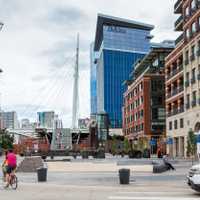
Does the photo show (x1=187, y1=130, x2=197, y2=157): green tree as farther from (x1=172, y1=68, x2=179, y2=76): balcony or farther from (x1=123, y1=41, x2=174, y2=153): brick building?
(x1=123, y1=41, x2=174, y2=153): brick building

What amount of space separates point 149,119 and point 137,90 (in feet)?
39.8

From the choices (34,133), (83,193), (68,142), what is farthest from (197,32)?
(34,133)

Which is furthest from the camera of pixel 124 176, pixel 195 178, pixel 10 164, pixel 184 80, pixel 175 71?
pixel 175 71

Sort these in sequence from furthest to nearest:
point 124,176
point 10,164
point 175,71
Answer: point 175,71
point 124,176
point 10,164

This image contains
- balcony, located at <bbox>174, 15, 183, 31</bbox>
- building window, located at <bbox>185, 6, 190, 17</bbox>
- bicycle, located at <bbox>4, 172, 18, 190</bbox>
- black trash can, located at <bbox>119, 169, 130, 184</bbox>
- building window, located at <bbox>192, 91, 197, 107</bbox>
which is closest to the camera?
bicycle, located at <bbox>4, 172, 18, 190</bbox>

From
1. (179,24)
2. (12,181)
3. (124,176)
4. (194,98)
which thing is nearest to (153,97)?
(179,24)

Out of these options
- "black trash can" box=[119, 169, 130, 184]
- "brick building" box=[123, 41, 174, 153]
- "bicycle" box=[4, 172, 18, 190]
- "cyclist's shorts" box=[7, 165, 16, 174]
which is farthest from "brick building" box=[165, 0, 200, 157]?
"bicycle" box=[4, 172, 18, 190]

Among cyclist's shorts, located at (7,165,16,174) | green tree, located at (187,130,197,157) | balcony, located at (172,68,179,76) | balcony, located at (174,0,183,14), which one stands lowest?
cyclist's shorts, located at (7,165,16,174)

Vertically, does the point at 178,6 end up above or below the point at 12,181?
above

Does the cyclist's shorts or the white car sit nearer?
the white car

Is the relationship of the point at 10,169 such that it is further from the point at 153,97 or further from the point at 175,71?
the point at 153,97

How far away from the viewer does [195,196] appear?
21047 millimetres

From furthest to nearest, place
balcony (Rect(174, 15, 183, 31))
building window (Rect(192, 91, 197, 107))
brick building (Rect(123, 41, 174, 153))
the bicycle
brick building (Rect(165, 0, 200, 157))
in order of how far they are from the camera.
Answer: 1. brick building (Rect(123, 41, 174, 153))
2. balcony (Rect(174, 15, 183, 31))
3. building window (Rect(192, 91, 197, 107))
4. brick building (Rect(165, 0, 200, 157))
5. the bicycle

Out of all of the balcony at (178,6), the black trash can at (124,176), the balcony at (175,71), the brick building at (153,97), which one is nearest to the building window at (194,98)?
the balcony at (175,71)
